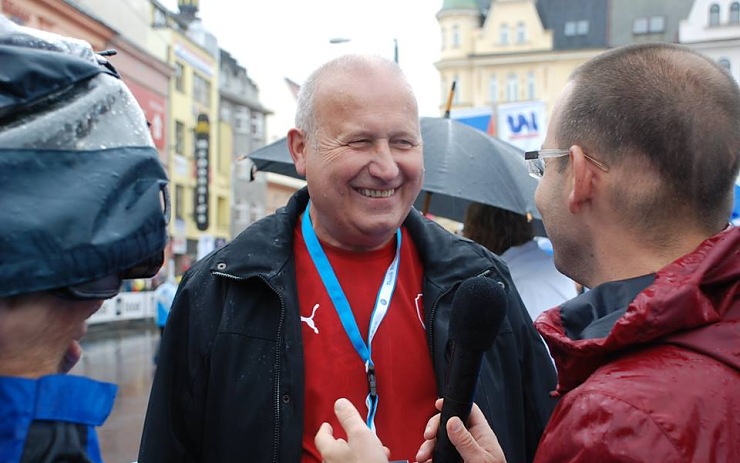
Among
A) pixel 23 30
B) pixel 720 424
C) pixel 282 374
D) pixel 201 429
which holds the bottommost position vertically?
pixel 201 429

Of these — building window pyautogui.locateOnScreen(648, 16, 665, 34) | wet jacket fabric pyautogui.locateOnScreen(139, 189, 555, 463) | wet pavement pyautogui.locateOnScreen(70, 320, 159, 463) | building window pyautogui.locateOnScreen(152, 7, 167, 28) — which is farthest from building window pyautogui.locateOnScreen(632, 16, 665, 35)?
wet jacket fabric pyautogui.locateOnScreen(139, 189, 555, 463)

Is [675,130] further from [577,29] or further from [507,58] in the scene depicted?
[577,29]

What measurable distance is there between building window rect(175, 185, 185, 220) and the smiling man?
108 feet

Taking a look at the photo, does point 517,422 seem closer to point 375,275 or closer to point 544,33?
point 375,275

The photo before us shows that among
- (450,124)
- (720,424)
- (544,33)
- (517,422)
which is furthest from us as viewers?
(544,33)

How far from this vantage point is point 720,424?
1.31m

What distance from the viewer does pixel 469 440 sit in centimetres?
173

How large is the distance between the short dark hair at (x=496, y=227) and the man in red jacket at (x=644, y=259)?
2761 mm

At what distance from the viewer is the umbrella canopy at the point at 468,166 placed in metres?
4.55

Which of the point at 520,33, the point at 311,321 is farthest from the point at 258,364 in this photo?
the point at 520,33

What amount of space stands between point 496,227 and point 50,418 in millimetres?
3748

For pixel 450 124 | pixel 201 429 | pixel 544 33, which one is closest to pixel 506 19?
pixel 544 33

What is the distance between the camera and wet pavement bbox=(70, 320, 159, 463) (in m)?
8.38

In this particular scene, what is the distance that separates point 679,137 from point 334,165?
4.65 ft
